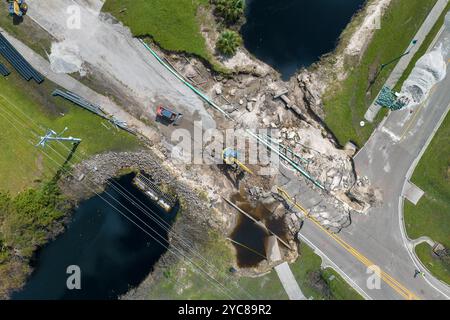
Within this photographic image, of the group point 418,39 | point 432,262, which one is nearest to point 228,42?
point 418,39

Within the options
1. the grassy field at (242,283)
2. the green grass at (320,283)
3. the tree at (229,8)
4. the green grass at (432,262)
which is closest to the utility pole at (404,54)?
the tree at (229,8)

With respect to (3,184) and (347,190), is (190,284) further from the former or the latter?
(3,184)

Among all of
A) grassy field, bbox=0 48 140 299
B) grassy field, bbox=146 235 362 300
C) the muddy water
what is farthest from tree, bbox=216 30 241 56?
grassy field, bbox=146 235 362 300

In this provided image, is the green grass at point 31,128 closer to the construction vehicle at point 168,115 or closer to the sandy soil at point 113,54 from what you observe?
the sandy soil at point 113,54

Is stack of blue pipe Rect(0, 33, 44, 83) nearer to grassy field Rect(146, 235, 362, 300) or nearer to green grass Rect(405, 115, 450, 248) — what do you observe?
grassy field Rect(146, 235, 362, 300)

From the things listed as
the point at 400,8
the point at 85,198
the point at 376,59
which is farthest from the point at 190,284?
the point at 400,8

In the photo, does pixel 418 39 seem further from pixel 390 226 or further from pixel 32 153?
pixel 32 153

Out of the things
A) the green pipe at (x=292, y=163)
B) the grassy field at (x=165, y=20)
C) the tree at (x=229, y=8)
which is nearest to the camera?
the tree at (x=229, y=8)
